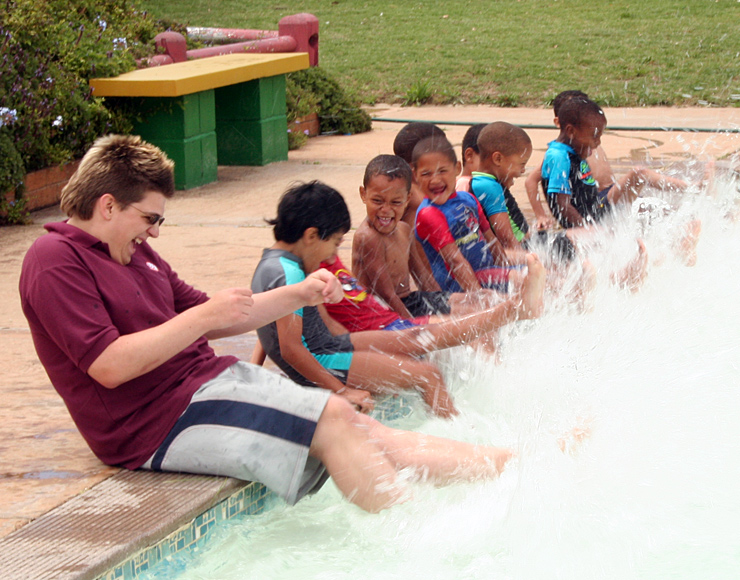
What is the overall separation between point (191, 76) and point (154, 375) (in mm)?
5381

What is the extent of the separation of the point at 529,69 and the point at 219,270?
431 inches

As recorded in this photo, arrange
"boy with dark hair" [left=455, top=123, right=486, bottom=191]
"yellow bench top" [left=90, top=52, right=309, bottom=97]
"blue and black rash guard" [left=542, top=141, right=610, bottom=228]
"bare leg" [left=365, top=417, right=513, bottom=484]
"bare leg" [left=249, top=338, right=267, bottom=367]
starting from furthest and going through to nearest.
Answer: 1. "yellow bench top" [left=90, top=52, right=309, bottom=97]
2. "blue and black rash guard" [left=542, top=141, right=610, bottom=228]
3. "boy with dark hair" [left=455, top=123, right=486, bottom=191]
4. "bare leg" [left=249, top=338, right=267, bottom=367]
5. "bare leg" [left=365, top=417, right=513, bottom=484]

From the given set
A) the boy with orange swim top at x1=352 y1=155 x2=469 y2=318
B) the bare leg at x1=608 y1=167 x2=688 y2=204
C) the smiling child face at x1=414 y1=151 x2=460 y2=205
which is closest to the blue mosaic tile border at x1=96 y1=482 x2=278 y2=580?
the boy with orange swim top at x1=352 y1=155 x2=469 y2=318

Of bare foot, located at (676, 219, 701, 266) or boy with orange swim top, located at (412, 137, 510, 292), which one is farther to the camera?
bare foot, located at (676, 219, 701, 266)

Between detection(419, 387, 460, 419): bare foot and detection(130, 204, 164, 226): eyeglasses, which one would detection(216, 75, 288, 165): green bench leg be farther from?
detection(130, 204, 164, 226): eyeglasses

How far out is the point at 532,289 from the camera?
3.56 metres

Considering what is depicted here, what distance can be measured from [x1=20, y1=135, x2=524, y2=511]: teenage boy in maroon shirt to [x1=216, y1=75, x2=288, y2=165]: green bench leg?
20.4ft

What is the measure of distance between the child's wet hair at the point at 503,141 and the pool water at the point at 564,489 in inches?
41.9

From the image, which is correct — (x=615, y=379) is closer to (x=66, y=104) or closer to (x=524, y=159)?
(x=524, y=159)

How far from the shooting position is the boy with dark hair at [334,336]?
3.44 metres

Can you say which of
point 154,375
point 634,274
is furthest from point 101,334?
point 634,274

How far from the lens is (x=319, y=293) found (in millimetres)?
2885

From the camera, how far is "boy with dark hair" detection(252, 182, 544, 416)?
135 inches

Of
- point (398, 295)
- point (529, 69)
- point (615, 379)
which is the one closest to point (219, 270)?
point (398, 295)
